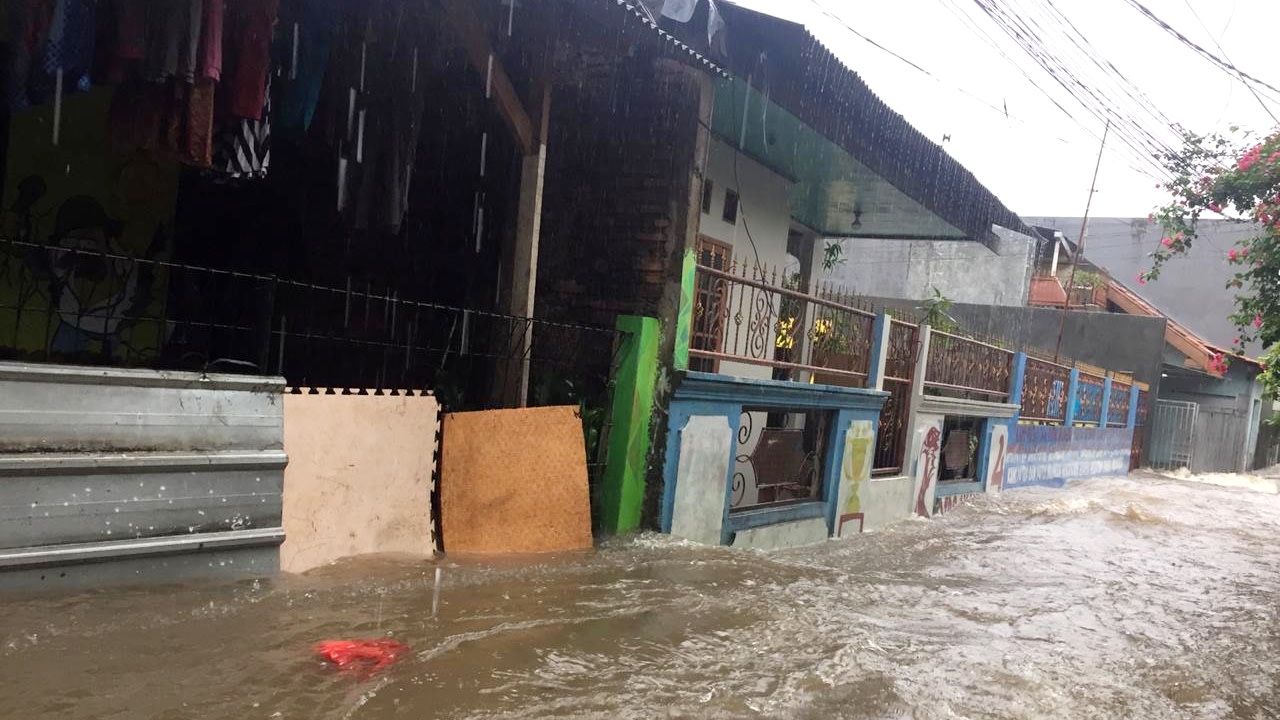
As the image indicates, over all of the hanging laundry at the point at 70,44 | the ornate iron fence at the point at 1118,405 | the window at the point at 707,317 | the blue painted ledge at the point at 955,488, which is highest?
the hanging laundry at the point at 70,44

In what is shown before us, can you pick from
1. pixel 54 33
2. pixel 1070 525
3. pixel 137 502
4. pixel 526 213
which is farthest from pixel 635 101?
pixel 1070 525

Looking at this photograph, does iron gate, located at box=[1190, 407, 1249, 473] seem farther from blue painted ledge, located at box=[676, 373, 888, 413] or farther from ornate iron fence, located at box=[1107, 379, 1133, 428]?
blue painted ledge, located at box=[676, 373, 888, 413]

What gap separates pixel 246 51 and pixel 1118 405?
727 inches

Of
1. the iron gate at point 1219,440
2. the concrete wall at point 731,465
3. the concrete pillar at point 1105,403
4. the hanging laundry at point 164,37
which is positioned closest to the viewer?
the hanging laundry at point 164,37

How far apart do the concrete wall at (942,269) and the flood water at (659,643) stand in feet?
58.6

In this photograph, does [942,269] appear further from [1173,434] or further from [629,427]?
[629,427]

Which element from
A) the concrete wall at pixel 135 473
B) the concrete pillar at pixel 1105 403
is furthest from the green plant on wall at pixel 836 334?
the concrete pillar at pixel 1105 403

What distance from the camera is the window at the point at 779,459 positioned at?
6.86 metres

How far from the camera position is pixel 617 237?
624 centimetres

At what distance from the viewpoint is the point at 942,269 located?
25.2 m

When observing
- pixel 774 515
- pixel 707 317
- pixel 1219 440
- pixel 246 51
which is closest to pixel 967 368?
pixel 774 515

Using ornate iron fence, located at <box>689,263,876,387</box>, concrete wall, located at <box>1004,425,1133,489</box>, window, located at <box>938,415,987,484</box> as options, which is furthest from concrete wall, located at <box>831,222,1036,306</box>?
ornate iron fence, located at <box>689,263,876,387</box>

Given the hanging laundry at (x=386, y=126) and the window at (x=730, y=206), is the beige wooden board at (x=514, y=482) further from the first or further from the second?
the window at (x=730, y=206)

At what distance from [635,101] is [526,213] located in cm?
145
